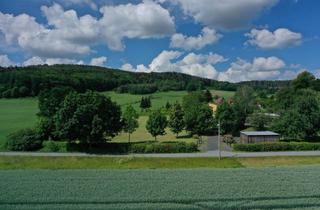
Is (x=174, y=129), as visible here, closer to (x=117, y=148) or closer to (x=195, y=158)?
(x=117, y=148)

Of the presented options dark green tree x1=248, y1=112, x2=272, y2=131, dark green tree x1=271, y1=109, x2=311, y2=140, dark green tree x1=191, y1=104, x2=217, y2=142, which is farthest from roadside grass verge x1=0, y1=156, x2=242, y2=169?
dark green tree x1=248, y1=112, x2=272, y2=131

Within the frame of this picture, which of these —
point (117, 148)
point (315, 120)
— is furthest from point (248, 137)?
point (117, 148)

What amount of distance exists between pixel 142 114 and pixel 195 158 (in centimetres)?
6152

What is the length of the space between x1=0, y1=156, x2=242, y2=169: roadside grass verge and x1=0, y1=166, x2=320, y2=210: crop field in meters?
6.62

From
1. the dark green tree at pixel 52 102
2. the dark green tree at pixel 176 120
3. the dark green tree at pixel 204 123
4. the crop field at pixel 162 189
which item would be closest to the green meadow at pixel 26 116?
the dark green tree at pixel 176 120

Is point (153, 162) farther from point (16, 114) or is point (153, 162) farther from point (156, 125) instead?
point (16, 114)

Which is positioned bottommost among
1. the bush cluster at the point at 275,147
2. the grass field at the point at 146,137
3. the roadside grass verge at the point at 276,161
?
the roadside grass verge at the point at 276,161

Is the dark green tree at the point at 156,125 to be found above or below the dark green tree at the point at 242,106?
below

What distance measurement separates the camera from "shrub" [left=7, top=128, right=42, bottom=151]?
155ft

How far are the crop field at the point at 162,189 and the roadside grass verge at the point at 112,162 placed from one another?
662cm

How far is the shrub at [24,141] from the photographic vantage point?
47.2m

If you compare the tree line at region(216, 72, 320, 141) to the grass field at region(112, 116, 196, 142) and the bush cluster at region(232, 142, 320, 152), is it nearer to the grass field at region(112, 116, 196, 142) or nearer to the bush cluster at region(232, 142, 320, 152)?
the bush cluster at region(232, 142, 320, 152)

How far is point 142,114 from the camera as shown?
326ft

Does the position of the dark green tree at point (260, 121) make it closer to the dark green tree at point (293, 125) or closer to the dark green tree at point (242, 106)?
the dark green tree at point (242, 106)
